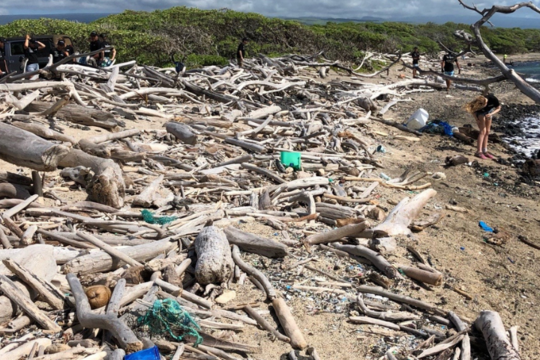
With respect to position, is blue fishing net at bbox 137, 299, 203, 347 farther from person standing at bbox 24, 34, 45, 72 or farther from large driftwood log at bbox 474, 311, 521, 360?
person standing at bbox 24, 34, 45, 72

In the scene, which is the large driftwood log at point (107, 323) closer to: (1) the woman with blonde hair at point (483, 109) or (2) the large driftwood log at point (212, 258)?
(2) the large driftwood log at point (212, 258)

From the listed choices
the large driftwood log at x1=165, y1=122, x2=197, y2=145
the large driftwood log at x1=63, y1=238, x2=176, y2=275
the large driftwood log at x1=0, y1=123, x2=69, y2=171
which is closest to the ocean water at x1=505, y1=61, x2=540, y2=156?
the large driftwood log at x1=165, y1=122, x2=197, y2=145

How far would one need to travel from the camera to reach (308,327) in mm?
4734

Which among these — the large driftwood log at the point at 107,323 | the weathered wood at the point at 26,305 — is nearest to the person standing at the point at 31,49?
the weathered wood at the point at 26,305

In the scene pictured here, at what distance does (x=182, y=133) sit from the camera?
982 centimetres

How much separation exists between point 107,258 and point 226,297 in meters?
1.27

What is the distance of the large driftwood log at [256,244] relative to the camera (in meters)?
5.80

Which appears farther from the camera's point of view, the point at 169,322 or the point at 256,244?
the point at 256,244

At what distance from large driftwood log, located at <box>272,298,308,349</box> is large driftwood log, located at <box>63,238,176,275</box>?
1416 millimetres

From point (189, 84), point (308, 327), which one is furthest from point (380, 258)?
point (189, 84)

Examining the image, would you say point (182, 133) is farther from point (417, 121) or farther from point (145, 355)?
point (417, 121)

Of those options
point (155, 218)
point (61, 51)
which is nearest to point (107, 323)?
point (155, 218)

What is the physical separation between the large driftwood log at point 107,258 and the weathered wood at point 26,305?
25.5 inches

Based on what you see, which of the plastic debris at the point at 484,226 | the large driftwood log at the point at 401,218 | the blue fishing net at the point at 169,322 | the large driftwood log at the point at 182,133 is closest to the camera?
the blue fishing net at the point at 169,322
